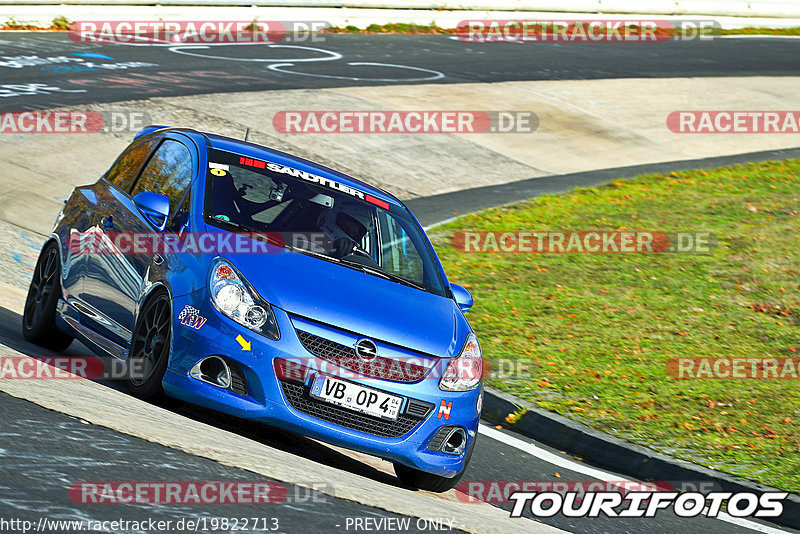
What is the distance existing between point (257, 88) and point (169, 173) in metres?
12.3

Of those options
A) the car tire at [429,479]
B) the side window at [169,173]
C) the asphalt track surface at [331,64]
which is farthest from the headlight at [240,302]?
the asphalt track surface at [331,64]

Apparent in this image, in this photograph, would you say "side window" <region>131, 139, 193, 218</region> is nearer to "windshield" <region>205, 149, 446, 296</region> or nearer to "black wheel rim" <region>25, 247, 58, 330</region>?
"windshield" <region>205, 149, 446, 296</region>

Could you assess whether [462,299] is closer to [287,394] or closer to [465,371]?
[465,371]

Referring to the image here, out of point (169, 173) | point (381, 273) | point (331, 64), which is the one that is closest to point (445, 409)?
point (381, 273)

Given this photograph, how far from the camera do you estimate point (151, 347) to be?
20.5 ft

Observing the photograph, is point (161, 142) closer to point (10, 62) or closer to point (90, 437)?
point (90, 437)

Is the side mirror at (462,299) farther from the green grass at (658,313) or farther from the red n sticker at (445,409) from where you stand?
the green grass at (658,313)

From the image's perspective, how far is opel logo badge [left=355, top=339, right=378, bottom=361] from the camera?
584cm

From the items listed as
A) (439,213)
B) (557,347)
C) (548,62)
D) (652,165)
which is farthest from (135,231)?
(548,62)

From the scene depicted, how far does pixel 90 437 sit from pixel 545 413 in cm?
395

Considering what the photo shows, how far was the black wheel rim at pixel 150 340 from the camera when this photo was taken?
6.11m

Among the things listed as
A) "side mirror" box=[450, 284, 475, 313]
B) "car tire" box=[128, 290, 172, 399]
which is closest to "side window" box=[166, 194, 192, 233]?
"car tire" box=[128, 290, 172, 399]

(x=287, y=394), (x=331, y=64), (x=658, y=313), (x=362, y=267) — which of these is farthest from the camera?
(x=331, y=64)

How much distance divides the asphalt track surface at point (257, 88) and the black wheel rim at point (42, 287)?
20 cm
